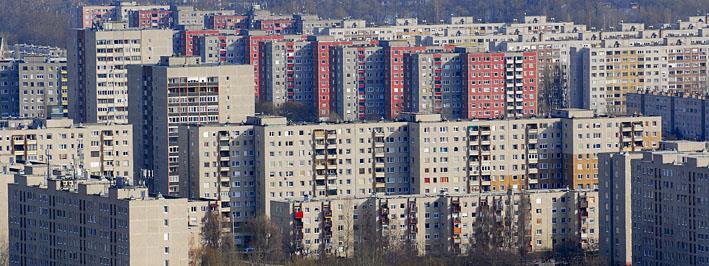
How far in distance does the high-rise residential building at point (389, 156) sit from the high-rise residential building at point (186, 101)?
2.10 metres

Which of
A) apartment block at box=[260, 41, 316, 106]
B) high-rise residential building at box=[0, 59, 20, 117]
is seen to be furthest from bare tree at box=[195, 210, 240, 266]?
apartment block at box=[260, 41, 316, 106]

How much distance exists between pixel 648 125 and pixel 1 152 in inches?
438

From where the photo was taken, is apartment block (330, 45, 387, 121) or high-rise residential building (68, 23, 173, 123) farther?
apartment block (330, 45, 387, 121)

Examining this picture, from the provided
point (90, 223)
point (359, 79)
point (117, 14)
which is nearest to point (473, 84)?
point (359, 79)

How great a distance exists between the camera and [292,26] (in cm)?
8406

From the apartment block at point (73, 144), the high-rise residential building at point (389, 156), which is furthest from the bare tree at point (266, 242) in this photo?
the apartment block at point (73, 144)

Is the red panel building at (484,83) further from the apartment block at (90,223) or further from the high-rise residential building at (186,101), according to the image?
the apartment block at (90,223)

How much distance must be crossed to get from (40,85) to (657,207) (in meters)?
23.6

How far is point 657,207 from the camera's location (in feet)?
157

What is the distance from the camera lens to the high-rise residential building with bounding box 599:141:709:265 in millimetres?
46969

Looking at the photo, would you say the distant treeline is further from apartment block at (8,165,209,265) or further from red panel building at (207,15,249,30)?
apartment block at (8,165,209,265)

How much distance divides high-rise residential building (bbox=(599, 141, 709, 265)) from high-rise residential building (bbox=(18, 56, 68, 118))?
20.5 meters

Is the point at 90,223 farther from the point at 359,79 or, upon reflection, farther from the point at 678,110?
the point at 359,79

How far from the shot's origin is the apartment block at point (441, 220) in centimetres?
5059
